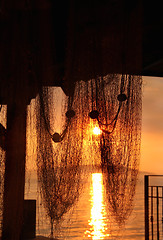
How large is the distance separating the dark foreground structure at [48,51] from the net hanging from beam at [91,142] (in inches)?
2.2

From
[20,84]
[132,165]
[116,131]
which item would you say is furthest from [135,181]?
[20,84]

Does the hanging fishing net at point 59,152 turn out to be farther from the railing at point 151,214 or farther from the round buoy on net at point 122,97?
the railing at point 151,214

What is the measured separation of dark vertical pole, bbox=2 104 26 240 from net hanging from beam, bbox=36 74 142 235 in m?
0.06

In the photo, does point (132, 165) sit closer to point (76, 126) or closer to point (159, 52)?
point (76, 126)

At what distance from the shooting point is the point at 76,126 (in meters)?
1.21

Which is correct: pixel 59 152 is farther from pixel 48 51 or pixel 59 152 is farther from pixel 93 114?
pixel 48 51

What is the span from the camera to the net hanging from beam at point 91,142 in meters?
1.16

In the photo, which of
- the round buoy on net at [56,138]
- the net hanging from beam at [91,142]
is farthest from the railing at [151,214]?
the round buoy on net at [56,138]

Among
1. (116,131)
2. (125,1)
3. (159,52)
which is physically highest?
(125,1)

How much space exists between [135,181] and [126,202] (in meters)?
0.08

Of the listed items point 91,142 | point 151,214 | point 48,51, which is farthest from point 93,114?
point 151,214

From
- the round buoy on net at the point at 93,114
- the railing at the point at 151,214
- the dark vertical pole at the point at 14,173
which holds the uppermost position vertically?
the round buoy on net at the point at 93,114

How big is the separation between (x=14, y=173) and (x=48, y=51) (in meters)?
0.46

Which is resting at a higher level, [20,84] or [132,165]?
[20,84]
